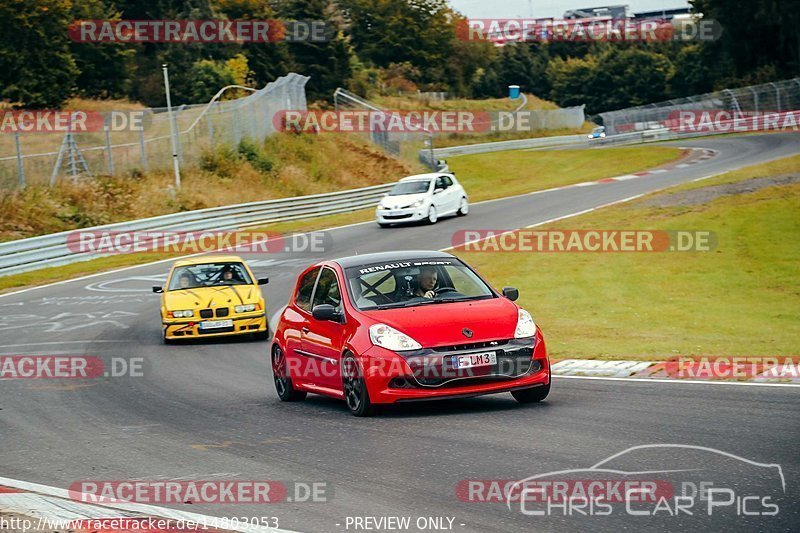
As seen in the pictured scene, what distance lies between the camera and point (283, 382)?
Answer: 1157cm

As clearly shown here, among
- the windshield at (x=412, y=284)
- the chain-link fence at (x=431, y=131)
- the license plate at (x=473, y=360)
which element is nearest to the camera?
the license plate at (x=473, y=360)

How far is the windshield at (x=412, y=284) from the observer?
413 inches

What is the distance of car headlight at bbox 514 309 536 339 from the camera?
9.77 m

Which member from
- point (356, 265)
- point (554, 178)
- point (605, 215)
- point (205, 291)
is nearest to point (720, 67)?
point (554, 178)

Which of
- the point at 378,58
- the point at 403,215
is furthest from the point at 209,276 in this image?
the point at 378,58

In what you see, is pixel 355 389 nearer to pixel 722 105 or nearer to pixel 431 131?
pixel 722 105

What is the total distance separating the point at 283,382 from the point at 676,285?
13263mm

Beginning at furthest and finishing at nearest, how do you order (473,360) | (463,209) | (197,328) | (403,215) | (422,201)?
(463,209)
(422,201)
(403,215)
(197,328)
(473,360)

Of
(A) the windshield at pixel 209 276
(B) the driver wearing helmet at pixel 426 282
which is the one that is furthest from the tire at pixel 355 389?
(A) the windshield at pixel 209 276

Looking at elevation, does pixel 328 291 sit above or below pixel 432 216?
above

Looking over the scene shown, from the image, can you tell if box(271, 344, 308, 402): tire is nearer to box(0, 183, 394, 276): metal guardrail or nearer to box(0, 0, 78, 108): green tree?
box(0, 183, 394, 276): metal guardrail

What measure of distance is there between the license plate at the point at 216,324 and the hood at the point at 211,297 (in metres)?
0.29

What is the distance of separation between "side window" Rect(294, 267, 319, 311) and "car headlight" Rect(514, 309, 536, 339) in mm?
2431

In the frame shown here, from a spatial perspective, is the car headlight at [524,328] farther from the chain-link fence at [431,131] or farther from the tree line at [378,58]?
the tree line at [378,58]
